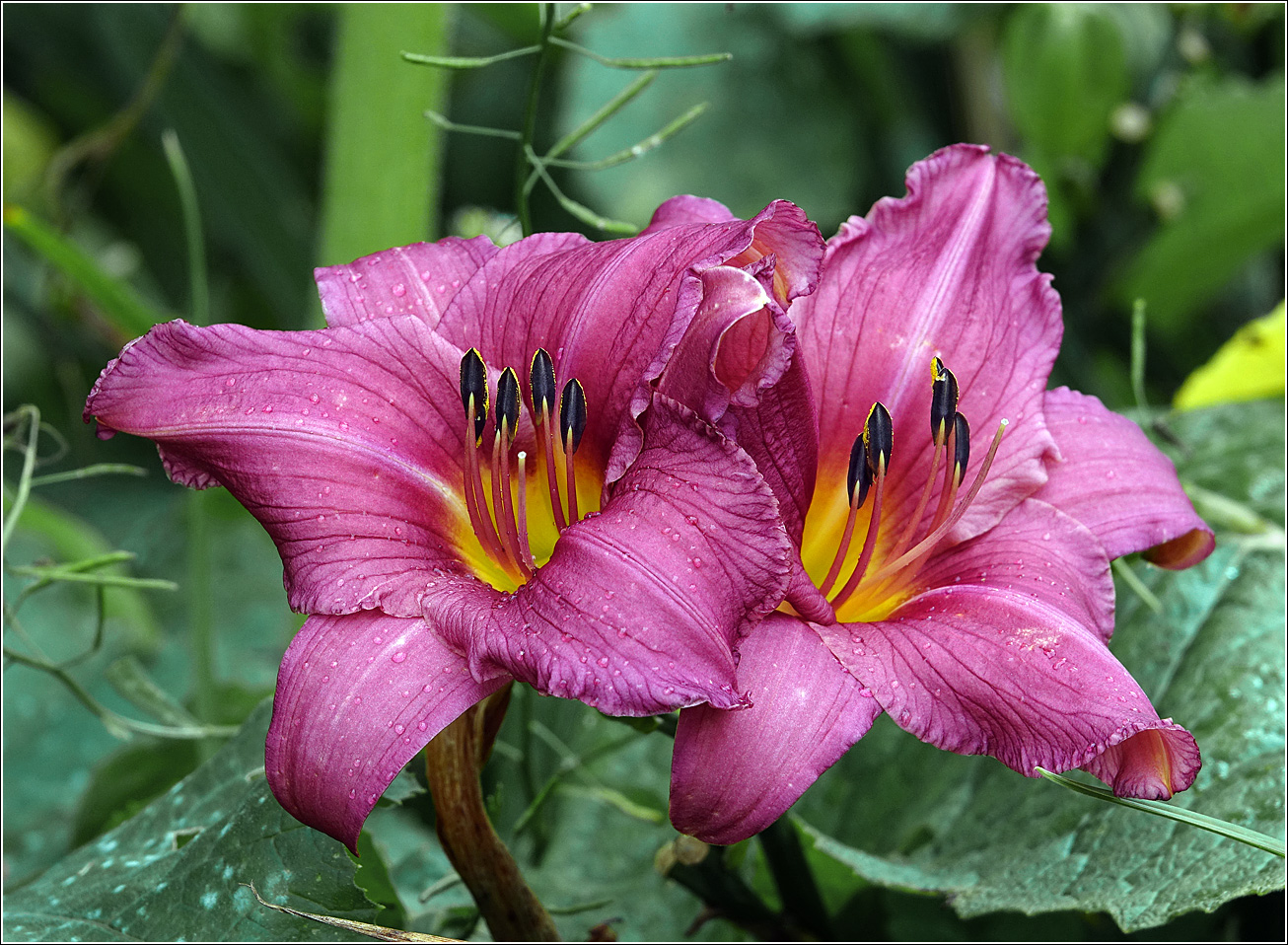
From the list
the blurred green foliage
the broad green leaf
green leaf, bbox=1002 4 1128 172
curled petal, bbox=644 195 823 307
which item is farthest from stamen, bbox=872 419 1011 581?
green leaf, bbox=1002 4 1128 172

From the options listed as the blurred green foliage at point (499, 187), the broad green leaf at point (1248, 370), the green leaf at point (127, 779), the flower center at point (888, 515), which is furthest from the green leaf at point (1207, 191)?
the green leaf at point (127, 779)

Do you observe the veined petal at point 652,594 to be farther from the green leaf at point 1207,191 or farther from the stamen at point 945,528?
the green leaf at point 1207,191

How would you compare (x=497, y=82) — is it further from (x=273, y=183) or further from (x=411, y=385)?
(x=411, y=385)

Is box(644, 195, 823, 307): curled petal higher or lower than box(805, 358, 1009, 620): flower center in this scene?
higher

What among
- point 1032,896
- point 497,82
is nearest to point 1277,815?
point 1032,896

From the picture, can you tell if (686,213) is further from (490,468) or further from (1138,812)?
(1138,812)

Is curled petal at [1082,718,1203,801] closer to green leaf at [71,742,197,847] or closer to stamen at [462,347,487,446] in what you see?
stamen at [462,347,487,446]

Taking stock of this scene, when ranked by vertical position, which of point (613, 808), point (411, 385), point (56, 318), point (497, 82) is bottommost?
point (613, 808)

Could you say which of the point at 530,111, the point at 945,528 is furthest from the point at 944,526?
the point at 530,111
